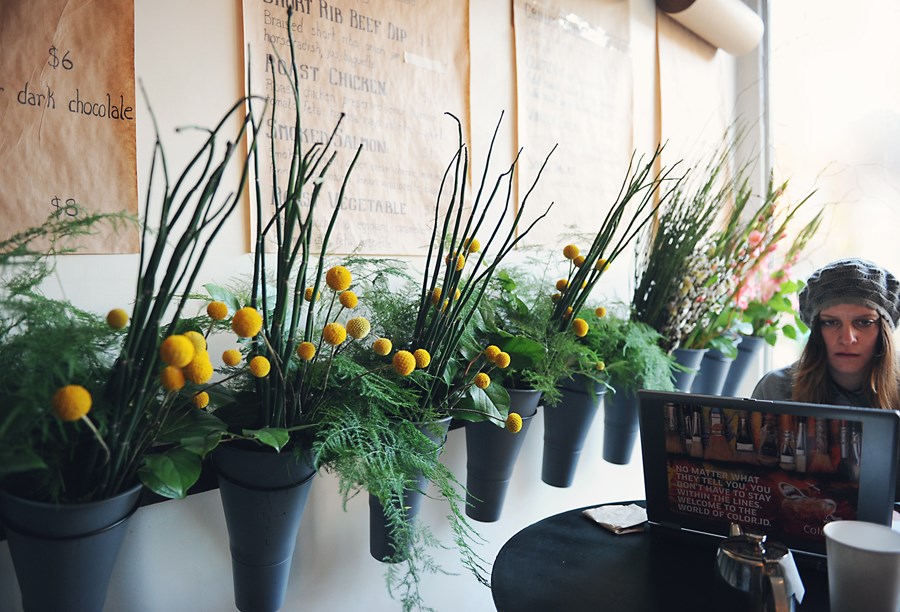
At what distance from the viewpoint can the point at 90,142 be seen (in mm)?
965

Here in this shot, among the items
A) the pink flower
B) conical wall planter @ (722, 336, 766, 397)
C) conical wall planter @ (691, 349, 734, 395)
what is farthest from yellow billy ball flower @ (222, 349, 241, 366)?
conical wall planter @ (722, 336, 766, 397)

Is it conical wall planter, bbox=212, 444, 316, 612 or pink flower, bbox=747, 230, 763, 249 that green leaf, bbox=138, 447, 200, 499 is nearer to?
conical wall planter, bbox=212, 444, 316, 612

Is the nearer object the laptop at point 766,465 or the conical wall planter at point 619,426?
the laptop at point 766,465

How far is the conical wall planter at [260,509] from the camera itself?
2.97 ft

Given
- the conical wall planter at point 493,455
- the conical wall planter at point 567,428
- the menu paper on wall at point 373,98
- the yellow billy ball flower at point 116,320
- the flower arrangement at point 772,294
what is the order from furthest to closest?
the flower arrangement at point 772,294 → the conical wall planter at point 567,428 → the conical wall planter at point 493,455 → the menu paper on wall at point 373,98 → the yellow billy ball flower at point 116,320

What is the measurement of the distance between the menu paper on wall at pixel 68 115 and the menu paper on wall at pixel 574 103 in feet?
3.17

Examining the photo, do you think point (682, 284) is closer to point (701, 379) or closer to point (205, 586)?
point (701, 379)

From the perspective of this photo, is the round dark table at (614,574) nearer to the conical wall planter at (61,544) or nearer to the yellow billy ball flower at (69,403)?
the conical wall planter at (61,544)

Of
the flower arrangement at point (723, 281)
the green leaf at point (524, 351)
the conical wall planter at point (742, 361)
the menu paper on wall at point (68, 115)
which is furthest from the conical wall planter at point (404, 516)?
the conical wall planter at point (742, 361)

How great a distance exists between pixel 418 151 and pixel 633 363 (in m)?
0.73

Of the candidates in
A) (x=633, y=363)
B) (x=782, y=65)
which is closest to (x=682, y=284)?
(x=633, y=363)

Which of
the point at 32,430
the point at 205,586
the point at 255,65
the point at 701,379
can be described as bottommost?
the point at 205,586

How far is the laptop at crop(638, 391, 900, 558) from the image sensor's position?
3.24 feet

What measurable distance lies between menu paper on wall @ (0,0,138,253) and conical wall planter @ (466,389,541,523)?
2.49 ft
